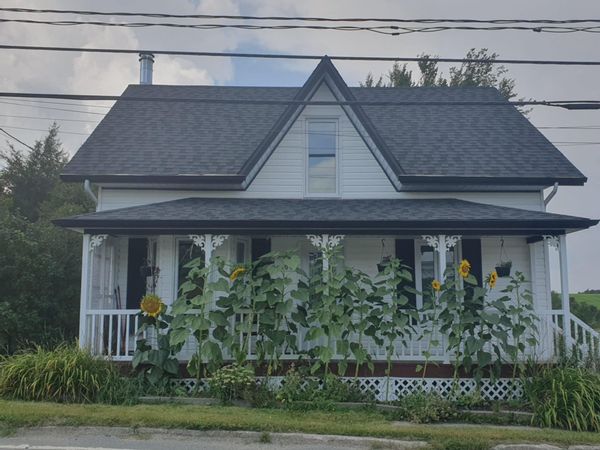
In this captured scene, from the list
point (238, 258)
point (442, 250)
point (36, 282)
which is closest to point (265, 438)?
point (442, 250)

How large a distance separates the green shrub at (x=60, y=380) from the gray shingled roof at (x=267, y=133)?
468cm

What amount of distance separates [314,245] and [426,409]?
3.75 metres

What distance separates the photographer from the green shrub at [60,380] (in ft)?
25.3

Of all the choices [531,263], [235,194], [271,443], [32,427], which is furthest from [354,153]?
[32,427]

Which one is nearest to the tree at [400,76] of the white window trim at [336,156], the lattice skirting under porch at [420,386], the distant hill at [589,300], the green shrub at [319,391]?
the distant hill at [589,300]

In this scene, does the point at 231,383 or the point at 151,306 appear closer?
the point at 231,383

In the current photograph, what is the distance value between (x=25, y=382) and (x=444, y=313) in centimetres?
658

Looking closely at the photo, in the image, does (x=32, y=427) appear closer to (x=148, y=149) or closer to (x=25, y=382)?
(x=25, y=382)

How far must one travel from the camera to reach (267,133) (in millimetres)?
12633

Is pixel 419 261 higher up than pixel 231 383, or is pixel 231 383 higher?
pixel 419 261

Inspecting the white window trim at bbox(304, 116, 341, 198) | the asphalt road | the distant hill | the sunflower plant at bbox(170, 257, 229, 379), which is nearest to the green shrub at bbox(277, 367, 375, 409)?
the sunflower plant at bbox(170, 257, 229, 379)

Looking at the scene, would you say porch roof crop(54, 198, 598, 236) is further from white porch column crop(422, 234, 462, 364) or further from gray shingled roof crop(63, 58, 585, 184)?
gray shingled roof crop(63, 58, 585, 184)

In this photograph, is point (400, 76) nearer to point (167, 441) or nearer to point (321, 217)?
point (321, 217)

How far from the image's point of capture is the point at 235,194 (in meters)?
11.8
